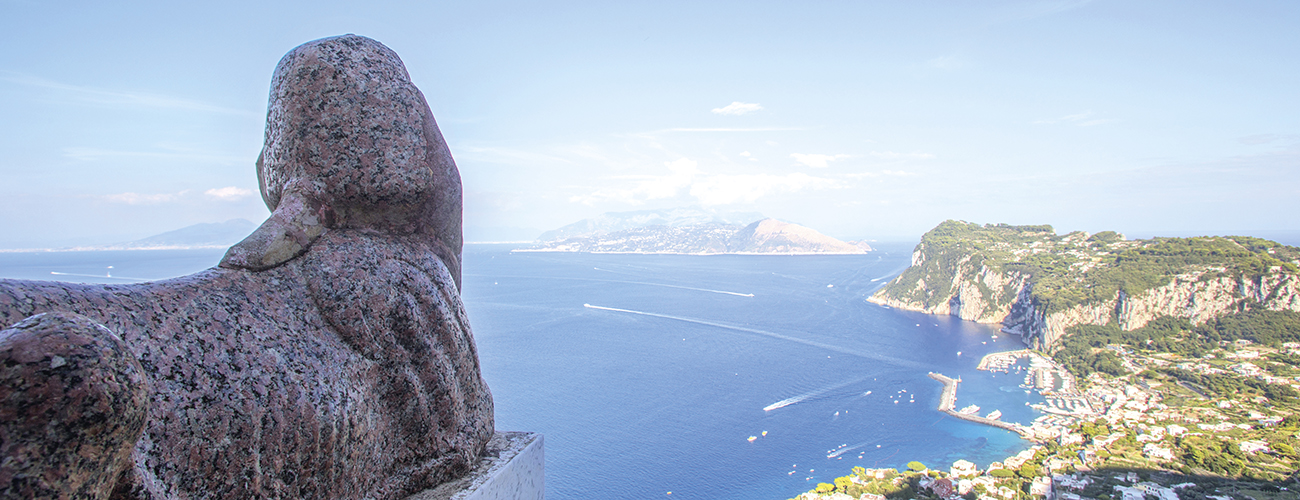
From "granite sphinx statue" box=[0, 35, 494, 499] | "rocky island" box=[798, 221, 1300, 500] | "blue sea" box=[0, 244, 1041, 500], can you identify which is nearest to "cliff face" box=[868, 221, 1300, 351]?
"rocky island" box=[798, 221, 1300, 500]

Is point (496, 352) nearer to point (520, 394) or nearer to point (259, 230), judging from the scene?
point (520, 394)

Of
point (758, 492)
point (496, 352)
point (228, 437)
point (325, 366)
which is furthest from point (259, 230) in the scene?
point (496, 352)

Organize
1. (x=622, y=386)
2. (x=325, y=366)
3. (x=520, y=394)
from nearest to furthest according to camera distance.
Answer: (x=325, y=366)
(x=520, y=394)
(x=622, y=386)

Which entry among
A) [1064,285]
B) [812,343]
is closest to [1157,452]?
[812,343]

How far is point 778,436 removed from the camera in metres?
38.9

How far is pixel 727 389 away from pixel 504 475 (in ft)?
139

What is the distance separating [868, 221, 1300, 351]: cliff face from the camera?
57875 mm

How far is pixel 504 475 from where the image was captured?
5.00 metres

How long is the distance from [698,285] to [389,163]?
9736 cm

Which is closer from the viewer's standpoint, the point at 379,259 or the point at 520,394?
the point at 379,259

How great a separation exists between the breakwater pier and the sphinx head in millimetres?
44014

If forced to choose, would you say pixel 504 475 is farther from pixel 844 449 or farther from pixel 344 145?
pixel 844 449

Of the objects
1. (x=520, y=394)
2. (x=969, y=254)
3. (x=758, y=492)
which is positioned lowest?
(x=758, y=492)

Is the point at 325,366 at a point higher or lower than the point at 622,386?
higher
